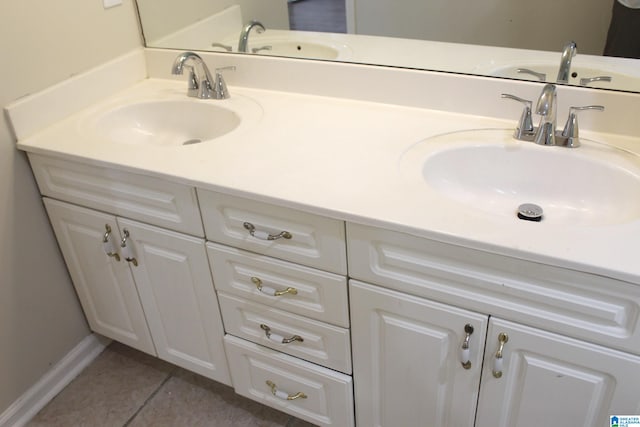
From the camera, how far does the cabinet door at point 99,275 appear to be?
1.53m

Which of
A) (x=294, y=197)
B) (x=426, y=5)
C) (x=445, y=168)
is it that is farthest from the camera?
(x=426, y=5)

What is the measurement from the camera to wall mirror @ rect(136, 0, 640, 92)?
4.14 ft

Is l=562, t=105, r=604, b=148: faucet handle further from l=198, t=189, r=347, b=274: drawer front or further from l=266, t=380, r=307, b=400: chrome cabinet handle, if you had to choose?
l=266, t=380, r=307, b=400: chrome cabinet handle

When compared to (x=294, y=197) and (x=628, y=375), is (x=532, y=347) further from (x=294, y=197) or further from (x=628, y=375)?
(x=294, y=197)

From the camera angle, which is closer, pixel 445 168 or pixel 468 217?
pixel 468 217

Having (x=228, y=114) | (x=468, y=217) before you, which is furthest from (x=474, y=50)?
(x=228, y=114)

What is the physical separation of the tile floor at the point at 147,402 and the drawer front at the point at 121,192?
65 cm

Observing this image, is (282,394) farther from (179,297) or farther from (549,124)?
(549,124)

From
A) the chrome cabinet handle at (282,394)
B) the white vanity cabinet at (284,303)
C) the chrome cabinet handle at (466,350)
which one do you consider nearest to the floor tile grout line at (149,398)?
the white vanity cabinet at (284,303)

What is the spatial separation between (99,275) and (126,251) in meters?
0.20

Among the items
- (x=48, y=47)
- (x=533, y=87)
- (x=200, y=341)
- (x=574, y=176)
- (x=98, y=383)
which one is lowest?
(x=98, y=383)

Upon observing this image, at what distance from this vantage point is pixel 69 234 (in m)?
1.58

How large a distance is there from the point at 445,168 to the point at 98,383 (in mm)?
1321

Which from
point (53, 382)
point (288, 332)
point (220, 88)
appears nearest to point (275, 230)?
point (288, 332)
